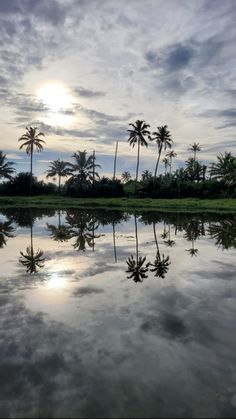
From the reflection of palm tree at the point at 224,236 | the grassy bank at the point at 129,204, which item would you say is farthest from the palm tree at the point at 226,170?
the reflection of palm tree at the point at 224,236

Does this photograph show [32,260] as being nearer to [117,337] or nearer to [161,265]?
[161,265]

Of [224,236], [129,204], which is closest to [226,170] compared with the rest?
[129,204]

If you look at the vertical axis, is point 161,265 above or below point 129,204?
below

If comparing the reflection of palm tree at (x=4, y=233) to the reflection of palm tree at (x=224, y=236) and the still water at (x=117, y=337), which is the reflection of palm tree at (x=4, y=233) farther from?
the reflection of palm tree at (x=224, y=236)

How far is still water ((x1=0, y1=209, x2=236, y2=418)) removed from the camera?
17.9 feet

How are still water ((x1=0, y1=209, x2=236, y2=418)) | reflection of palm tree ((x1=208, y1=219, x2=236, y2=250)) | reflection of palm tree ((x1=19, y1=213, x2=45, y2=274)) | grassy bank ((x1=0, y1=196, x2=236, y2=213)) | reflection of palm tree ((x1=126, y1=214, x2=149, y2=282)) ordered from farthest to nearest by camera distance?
grassy bank ((x1=0, y1=196, x2=236, y2=213))
reflection of palm tree ((x1=208, y1=219, x2=236, y2=250))
reflection of palm tree ((x1=19, y1=213, x2=45, y2=274))
reflection of palm tree ((x1=126, y1=214, x2=149, y2=282))
still water ((x1=0, y1=209, x2=236, y2=418))

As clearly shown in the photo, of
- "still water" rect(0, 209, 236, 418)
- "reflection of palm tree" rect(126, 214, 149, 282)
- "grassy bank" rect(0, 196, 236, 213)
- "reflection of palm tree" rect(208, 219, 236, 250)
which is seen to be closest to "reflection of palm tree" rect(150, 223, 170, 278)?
"still water" rect(0, 209, 236, 418)

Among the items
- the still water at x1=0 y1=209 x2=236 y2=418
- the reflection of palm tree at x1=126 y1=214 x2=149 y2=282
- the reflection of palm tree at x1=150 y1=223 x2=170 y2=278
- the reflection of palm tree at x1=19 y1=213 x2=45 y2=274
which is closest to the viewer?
the still water at x1=0 y1=209 x2=236 y2=418

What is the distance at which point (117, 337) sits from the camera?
7.80 m

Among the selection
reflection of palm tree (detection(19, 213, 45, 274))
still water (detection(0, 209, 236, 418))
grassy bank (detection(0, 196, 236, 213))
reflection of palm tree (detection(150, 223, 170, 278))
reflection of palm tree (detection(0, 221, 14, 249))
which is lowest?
reflection of palm tree (detection(150, 223, 170, 278))

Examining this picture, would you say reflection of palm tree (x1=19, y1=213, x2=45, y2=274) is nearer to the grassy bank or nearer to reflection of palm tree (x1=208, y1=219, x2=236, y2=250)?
reflection of palm tree (x1=208, y1=219, x2=236, y2=250)

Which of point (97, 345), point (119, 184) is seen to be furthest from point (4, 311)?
point (119, 184)

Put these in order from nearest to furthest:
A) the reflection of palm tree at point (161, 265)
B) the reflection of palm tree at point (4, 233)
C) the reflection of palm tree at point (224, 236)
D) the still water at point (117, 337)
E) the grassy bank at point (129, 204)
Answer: the still water at point (117, 337) < the reflection of palm tree at point (161, 265) < the reflection of palm tree at point (224, 236) < the reflection of palm tree at point (4, 233) < the grassy bank at point (129, 204)

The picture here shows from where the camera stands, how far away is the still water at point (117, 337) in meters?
5.46
